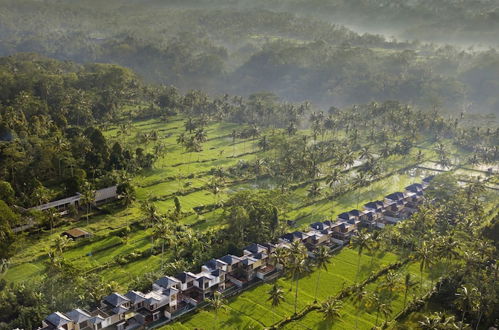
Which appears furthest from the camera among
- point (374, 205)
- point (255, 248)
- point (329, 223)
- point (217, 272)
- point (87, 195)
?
point (374, 205)

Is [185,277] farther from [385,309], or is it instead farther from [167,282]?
[385,309]

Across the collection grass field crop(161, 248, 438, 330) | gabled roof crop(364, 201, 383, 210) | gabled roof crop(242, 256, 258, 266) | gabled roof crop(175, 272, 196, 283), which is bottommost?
grass field crop(161, 248, 438, 330)

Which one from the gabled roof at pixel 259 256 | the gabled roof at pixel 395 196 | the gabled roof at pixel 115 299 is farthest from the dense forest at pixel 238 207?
the gabled roof at pixel 259 256

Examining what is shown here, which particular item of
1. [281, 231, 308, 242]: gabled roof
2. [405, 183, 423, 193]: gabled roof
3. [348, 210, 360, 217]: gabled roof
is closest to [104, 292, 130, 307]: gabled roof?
[281, 231, 308, 242]: gabled roof

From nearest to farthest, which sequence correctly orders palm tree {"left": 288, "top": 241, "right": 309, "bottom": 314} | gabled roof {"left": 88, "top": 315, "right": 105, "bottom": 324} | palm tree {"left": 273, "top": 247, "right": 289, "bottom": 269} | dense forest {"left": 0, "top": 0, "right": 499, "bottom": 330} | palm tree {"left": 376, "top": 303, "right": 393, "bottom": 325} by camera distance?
gabled roof {"left": 88, "top": 315, "right": 105, "bottom": 324}, palm tree {"left": 376, "top": 303, "right": 393, "bottom": 325}, dense forest {"left": 0, "top": 0, "right": 499, "bottom": 330}, palm tree {"left": 288, "top": 241, "right": 309, "bottom": 314}, palm tree {"left": 273, "top": 247, "right": 289, "bottom": 269}

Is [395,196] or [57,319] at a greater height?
[57,319]

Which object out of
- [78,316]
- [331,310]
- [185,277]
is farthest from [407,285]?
[78,316]

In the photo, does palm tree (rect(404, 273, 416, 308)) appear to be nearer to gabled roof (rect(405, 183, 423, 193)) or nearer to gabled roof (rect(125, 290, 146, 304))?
gabled roof (rect(125, 290, 146, 304))

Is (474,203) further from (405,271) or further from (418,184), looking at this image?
(405,271)
